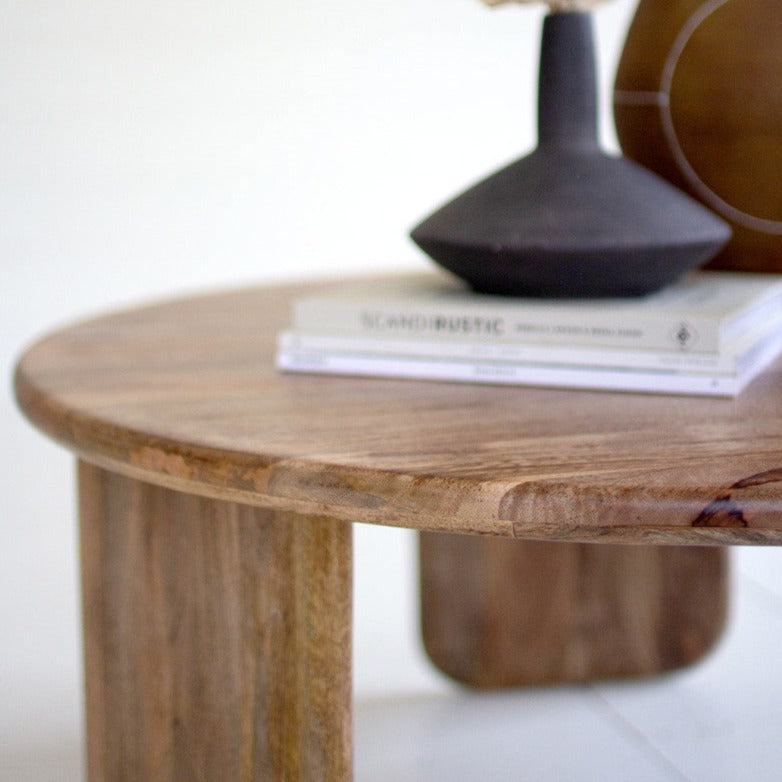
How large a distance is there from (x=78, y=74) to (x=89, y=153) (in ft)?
0.62

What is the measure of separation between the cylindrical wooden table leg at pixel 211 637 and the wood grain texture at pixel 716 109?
0.50 m

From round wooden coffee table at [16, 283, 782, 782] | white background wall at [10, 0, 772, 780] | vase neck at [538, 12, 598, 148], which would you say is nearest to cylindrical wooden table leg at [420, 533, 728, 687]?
round wooden coffee table at [16, 283, 782, 782]

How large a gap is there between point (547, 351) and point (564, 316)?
1.1 inches

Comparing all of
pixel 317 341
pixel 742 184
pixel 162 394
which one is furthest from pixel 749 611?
pixel 162 394

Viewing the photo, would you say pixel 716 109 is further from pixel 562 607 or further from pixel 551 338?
pixel 562 607

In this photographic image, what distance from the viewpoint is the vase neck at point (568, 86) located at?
91 cm

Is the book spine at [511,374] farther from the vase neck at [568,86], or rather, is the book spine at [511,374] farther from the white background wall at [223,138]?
the white background wall at [223,138]

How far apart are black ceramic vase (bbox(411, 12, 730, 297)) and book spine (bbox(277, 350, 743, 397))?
0.08 meters

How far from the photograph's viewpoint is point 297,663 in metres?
0.73

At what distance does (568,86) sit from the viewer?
2.99 ft

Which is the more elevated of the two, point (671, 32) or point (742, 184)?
point (671, 32)

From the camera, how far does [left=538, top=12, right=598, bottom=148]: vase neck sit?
910 mm

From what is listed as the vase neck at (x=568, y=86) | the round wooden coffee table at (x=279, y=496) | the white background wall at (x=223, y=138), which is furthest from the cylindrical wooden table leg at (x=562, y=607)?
the white background wall at (x=223, y=138)

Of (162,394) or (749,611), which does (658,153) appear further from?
(749,611)
